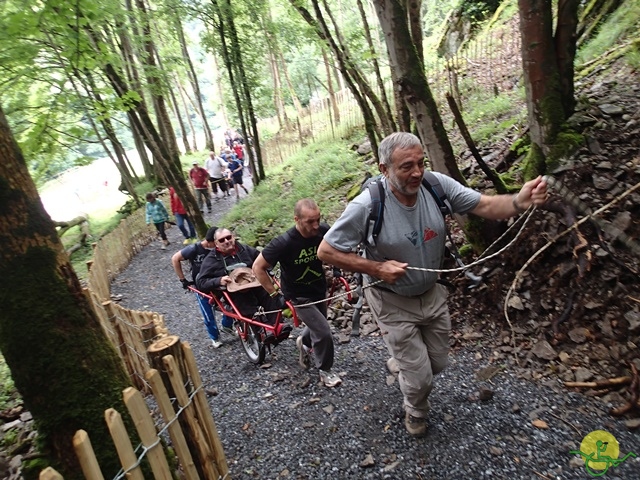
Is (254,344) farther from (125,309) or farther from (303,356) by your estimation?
(125,309)

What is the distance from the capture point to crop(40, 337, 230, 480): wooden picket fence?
1832 mm

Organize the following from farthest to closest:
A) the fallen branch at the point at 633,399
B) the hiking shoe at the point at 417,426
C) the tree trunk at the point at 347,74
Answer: the tree trunk at the point at 347,74, the hiking shoe at the point at 417,426, the fallen branch at the point at 633,399

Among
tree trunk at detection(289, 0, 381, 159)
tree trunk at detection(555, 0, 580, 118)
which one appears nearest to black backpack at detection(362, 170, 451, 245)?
tree trunk at detection(555, 0, 580, 118)

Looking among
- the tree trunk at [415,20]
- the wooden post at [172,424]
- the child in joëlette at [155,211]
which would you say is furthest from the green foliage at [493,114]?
the child in joëlette at [155,211]

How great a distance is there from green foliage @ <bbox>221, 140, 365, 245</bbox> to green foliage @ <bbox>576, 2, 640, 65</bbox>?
532 cm

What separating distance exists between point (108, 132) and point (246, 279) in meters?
12.9

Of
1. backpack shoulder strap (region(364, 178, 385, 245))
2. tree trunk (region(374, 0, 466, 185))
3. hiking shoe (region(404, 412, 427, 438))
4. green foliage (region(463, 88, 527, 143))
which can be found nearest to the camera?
backpack shoulder strap (region(364, 178, 385, 245))

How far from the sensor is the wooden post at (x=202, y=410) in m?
2.65

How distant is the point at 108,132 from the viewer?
1508 cm

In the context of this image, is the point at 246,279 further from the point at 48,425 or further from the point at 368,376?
the point at 48,425

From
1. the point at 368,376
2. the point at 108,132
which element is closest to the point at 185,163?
the point at 108,132

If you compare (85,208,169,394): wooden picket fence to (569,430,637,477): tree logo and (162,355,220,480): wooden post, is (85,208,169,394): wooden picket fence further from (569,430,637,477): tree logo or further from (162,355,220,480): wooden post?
(569,430,637,477): tree logo

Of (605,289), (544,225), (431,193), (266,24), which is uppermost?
(266,24)

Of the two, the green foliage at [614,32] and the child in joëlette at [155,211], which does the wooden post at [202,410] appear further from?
the child in joëlette at [155,211]
